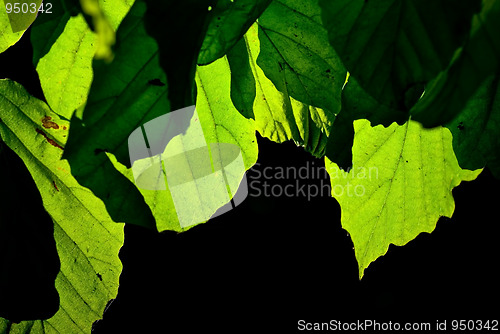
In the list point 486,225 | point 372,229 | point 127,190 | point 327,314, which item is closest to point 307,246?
point 327,314

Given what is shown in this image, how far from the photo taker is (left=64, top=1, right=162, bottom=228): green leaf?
0.31 meters

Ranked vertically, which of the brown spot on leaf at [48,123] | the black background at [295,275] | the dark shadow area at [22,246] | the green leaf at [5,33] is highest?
the green leaf at [5,33]

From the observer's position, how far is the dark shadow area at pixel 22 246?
0.50 meters

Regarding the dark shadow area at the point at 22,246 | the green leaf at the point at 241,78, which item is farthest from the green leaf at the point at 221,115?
the dark shadow area at the point at 22,246

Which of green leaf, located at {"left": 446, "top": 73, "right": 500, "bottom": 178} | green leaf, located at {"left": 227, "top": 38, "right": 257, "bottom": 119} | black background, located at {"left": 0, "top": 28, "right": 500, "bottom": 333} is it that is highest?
green leaf, located at {"left": 227, "top": 38, "right": 257, "bottom": 119}

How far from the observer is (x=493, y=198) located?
179cm

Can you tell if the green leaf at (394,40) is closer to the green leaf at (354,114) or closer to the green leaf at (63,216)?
the green leaf at (354,114)

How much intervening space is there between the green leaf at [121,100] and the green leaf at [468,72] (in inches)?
7.1

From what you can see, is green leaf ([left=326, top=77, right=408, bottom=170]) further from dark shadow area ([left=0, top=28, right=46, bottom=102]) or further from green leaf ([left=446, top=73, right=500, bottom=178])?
dark shadow area ([left=0, top=28, right=46, bottom=102])

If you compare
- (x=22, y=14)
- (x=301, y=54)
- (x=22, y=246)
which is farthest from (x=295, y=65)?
(x=22, y=246)

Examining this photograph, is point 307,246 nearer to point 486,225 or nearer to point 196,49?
point 486,225

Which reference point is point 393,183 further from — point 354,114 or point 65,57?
point 65,57

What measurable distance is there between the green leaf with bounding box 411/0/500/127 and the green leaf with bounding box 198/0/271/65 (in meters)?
0.15

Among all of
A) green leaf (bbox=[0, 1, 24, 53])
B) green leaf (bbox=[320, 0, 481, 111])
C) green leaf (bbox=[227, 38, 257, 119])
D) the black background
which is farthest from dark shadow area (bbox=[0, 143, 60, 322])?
the black background
